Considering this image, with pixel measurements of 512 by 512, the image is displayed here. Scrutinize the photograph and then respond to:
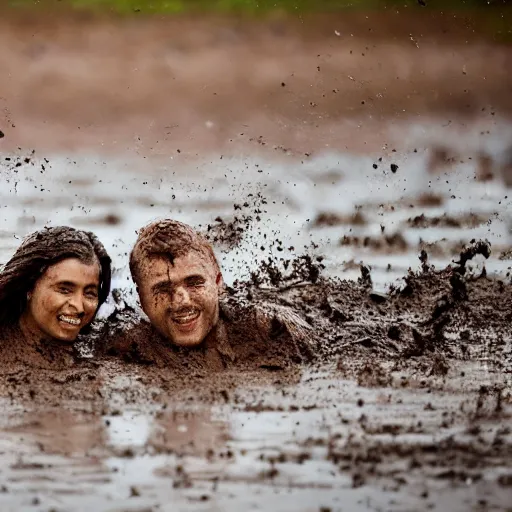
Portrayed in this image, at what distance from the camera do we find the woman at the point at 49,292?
26.7ft

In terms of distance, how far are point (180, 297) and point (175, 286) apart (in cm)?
10

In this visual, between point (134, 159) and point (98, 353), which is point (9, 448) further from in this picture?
point (134, 159)

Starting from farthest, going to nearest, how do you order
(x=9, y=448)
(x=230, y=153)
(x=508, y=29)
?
(x=508, y=29)
(x=230, y=153)
(x=9, y=448)

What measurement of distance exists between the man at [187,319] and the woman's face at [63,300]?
32 cm

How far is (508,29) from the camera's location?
1380 centimetres

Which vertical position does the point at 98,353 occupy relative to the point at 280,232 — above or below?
below

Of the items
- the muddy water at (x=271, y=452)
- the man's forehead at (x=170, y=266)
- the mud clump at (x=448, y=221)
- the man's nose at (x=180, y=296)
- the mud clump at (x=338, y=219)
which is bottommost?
the muddy water at (x=271, y=452)

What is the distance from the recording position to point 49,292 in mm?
8117

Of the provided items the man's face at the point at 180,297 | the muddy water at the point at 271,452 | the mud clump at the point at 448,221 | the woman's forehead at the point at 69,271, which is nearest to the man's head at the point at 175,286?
the man's face at the point at 180,297

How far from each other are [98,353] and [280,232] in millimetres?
2875

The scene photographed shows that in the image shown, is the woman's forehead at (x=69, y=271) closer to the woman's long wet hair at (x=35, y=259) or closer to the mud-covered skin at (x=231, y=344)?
the woman's long wet hair at (x=35, y=259)

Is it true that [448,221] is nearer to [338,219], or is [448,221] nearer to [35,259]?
[338,219]

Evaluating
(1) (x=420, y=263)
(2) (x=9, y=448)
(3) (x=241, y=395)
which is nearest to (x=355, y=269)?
(1) (x=420, y=263)

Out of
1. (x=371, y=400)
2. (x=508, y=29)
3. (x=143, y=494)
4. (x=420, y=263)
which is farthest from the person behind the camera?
(x=508, y=29)
